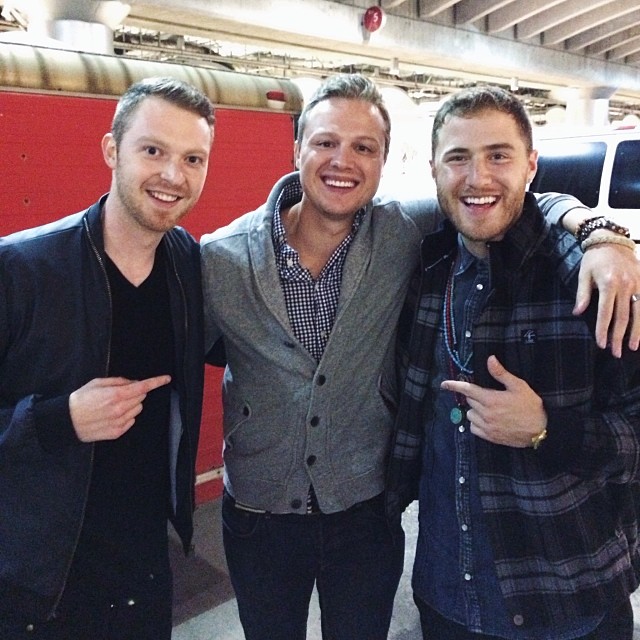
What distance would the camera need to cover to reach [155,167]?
5.11ft

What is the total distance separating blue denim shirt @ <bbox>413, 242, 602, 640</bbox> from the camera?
4.72ft

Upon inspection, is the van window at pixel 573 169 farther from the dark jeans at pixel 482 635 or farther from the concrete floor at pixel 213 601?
the dark jeans at pixel 482 635

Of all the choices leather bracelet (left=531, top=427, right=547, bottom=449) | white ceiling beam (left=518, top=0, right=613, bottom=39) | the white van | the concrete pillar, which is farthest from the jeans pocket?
the concrete pillar

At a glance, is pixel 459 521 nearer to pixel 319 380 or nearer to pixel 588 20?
pixel 319 380

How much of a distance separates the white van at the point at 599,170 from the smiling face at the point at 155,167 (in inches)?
208

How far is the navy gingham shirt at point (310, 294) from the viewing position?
1.68 meters

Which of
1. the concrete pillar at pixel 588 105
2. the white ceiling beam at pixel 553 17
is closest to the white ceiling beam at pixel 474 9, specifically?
the white ceiling beam at pixel 553 17

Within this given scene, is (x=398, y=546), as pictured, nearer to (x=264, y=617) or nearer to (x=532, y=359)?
(x=264, y=617)

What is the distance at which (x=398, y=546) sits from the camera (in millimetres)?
1787

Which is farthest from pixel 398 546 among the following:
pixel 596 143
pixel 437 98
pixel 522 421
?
pixel 437 98

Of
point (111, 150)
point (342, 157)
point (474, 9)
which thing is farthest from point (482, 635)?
point (474, 9)

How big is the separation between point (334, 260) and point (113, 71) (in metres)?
1.60

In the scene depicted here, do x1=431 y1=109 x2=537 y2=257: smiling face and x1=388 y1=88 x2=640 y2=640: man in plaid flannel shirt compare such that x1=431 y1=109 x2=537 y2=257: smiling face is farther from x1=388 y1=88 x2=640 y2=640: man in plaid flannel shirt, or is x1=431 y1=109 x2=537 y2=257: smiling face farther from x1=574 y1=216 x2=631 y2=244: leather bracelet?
x1=574 y1=216 x2=631 y2=244: leather bracelet

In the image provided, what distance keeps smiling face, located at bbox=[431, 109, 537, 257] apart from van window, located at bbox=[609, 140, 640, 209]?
17.7 feet
